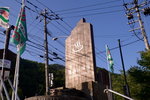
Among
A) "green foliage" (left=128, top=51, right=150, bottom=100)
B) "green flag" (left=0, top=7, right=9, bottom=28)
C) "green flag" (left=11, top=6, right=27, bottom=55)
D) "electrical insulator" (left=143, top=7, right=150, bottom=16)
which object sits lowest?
"green foliage" (left=128, top=51, right=150, bottom=100)

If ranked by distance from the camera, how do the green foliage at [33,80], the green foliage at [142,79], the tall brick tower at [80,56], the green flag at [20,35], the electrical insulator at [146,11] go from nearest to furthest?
the green flag at [20,35], the tall brick tower at [80,56], the green foliage at [142,79], the electrical insulator at [146,11], the green foliage at [33,80]

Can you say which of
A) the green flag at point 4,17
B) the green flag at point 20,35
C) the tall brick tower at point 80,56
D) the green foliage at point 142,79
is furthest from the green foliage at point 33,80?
the green flag at point 20,35

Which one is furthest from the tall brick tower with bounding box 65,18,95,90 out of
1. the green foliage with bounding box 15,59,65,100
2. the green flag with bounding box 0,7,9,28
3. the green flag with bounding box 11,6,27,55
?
the green foliage with bounding box 15,59,65,100

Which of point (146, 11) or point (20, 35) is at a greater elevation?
point (146, 11)

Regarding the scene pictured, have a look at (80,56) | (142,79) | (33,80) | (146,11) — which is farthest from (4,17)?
(33,80)

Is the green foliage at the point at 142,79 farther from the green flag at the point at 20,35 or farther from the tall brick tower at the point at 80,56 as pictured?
the green flag at the point at 20,35

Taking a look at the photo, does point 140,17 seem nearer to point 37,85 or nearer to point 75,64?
point 75,64

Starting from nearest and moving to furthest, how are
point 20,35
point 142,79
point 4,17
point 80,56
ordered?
point 20,35 → point 4,17 → point 80,56 → point 142,79

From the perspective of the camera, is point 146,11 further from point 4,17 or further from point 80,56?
point 4,17

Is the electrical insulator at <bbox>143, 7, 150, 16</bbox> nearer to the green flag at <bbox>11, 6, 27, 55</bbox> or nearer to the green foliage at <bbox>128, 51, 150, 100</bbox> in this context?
the green foliage at <bbox>128, 51, 150, 100</bbox>

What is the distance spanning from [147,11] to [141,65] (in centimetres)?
743

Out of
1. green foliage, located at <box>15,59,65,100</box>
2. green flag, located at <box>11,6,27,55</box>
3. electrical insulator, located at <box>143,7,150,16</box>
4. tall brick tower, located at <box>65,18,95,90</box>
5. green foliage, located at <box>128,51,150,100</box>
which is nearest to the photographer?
green flag, located at <box>11,6,27,55</box>

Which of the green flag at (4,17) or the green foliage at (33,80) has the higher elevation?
the green flag at (4,17)

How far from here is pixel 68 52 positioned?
18391 millimetres
